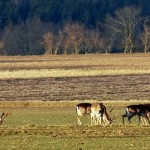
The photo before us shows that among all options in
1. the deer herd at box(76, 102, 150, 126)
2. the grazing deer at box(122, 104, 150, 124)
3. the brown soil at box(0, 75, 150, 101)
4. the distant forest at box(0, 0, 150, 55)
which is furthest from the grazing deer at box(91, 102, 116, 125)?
the distant forest at box(0, 0, 150, 55)

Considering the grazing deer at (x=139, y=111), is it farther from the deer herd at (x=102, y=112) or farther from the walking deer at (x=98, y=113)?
the walking deer at (x=98, y=113)

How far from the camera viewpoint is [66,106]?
42781 mm

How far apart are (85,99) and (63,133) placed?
67.7 ft

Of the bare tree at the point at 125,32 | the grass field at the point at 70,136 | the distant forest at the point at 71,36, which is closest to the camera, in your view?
the grass field at the point at 70,136

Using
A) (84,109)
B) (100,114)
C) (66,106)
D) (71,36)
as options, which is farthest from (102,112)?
(71,36)

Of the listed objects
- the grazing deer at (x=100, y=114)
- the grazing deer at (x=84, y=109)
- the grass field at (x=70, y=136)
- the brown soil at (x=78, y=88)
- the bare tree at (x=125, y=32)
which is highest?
the bare tree at (x=125, y=32)

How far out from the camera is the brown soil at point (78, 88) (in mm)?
47906

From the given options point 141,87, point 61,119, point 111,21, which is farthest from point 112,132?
point 111,21

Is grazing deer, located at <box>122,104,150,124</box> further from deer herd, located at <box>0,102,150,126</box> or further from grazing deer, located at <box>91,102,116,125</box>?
grazing deer, located at <box>91,102,116,125</box>

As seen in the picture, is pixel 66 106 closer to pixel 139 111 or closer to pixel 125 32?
pixel 139 111

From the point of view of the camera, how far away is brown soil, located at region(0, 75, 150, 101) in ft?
157

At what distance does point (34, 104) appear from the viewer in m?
43.7

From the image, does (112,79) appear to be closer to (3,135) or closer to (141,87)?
(141,87)

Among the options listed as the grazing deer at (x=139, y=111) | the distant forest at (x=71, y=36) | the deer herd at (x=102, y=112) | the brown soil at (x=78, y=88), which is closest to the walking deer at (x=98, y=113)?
the deer herd at (x=102, y=112)
